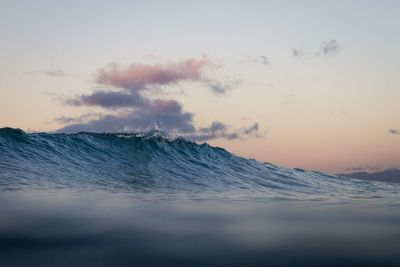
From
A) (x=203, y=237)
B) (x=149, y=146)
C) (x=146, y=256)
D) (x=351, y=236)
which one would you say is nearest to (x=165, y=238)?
(x=203, y=237)

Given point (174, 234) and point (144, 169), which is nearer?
A: point (174, 234)

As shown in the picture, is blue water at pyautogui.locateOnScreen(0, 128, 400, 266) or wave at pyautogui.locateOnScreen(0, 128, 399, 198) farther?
wave at pyautogui.locateOnScreen(0, 128, 399, 198)

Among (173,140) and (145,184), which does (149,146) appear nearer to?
(173,140)

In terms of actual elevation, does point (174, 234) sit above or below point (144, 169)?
below

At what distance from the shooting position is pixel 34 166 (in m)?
12.9

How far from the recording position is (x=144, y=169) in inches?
587

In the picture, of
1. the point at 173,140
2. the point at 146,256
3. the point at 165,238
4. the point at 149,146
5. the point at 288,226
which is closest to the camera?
the point at 146,256

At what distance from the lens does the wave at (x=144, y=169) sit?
10.7 metres

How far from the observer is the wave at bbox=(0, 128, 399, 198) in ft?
35.0

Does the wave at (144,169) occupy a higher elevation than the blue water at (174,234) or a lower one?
higher

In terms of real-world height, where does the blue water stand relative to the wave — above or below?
below

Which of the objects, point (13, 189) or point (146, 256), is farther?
point (13, 189)

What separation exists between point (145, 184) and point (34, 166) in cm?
449

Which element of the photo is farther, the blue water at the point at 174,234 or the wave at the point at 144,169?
the wave at the point at 144,169
